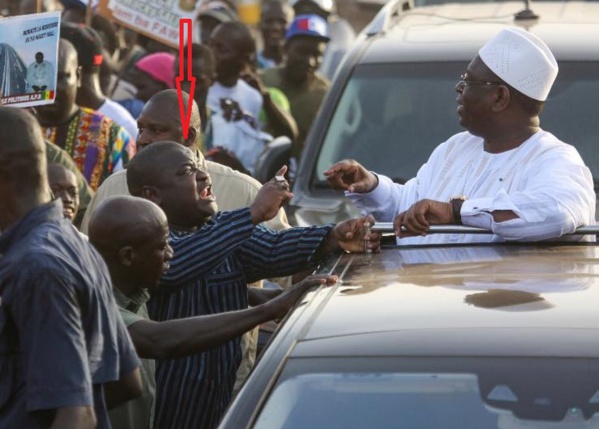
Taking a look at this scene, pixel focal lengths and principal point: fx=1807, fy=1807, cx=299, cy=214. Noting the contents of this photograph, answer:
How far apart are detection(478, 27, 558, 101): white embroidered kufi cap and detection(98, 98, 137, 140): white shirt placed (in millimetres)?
3439

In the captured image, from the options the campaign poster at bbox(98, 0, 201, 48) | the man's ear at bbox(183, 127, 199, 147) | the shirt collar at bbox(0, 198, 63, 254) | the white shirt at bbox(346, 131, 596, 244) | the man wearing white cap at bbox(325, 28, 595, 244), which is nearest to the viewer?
the shirt collar at bbox(0, 198, 63, 254)

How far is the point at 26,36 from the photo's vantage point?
7070 mm

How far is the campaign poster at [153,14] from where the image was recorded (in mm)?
10148

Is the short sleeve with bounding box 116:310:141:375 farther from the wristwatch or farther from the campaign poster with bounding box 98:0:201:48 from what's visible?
the campaign poster with bounding box 98:0:201:48

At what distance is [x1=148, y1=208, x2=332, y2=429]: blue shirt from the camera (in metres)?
5.46

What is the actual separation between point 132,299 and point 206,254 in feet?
1.36

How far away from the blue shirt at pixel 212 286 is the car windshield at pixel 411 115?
8.39 ft

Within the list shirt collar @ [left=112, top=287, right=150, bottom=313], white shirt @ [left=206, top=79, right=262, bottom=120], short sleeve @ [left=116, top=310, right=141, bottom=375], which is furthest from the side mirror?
short sleeve @ [left=116, top=310, right=141, bottom=375]

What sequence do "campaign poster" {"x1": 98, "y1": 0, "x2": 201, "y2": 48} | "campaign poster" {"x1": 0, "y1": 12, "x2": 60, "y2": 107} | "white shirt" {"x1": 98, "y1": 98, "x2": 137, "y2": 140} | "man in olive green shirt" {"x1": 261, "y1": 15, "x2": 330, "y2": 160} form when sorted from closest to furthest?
"campaign poster" {"x1": 0, "y1": 12, "x2": 60, "y2": 107}
"white shirt" {"x1": 98, "y1": 98, "x2": 137, "y2": 140}
"campaign poster" {"x1": 98, "y1": 0, "x2": 201, "y2": 48}
"man in olive green shirt" {"x1": 261, "y1": 15, "x2": 330, "y2": 160}

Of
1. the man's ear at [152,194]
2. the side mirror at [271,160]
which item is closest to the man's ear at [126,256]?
the man's ear at [152,194]

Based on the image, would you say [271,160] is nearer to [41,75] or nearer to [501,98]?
[41,75]

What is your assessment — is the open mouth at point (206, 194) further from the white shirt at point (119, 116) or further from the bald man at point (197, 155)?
the white shirt at point (119, 116)

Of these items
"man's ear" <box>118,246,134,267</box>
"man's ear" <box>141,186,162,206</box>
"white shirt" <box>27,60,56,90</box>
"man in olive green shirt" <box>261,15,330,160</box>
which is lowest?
"man in olive green shirt" <box>261,15,330,160</box>

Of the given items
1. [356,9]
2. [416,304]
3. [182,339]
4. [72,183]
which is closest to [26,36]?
[72,183]
